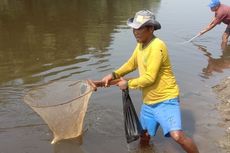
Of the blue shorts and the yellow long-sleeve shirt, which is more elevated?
the yellow long-sleeve shirt

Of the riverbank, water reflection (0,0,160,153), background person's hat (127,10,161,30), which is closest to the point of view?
background person's hat (127,10,161,30)

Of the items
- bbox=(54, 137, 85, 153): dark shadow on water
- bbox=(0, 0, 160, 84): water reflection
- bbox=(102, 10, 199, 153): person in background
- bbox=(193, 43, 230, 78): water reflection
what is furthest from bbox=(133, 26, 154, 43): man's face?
bbox=(193, 43, 230, 78): water reflection

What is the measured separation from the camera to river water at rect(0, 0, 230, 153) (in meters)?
6.05

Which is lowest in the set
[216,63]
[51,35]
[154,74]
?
[216,63]

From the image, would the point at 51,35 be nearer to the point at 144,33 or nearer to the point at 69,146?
the point at 69,146

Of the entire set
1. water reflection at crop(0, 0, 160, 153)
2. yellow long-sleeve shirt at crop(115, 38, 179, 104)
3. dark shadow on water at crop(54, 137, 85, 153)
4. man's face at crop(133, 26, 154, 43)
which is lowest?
dark shadow on water at crop(54, 137, 85, 153)

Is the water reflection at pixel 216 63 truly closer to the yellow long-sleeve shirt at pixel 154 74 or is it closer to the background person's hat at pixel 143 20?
the yellow long-sleeve shirt at pixel 154 74

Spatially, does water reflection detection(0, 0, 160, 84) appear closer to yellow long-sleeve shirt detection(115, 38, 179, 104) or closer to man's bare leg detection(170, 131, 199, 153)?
yellow long-sleeve shirt detection(115, 38, 179, 104)

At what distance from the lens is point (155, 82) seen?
16.2ft

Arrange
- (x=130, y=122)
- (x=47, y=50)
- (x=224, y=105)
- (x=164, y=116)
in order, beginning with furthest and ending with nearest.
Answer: (x=47, y=50) < (x=224, y=105) < (x=130, y=122) < (x=164, y=116)

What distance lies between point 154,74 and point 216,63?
268 inches

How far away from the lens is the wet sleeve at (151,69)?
15.3 feet

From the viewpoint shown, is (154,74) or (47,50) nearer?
(154,74)

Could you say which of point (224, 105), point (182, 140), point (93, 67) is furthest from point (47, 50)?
point (182, 140)
